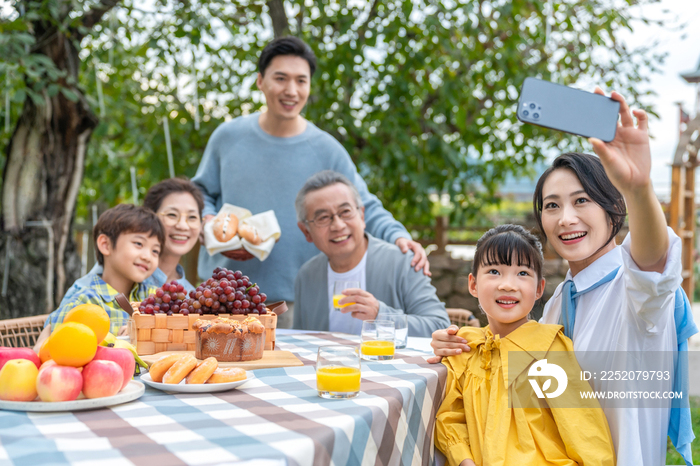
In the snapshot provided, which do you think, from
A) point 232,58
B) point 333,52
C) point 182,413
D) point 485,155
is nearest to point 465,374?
point 182,413

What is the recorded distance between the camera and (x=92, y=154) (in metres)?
5.84

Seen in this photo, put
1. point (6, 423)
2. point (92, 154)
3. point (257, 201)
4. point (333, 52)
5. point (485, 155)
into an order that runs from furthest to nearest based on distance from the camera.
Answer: point (92, 154)
point (485, 155)
point (333, 52)
point (257, 201)
point (6, 423)

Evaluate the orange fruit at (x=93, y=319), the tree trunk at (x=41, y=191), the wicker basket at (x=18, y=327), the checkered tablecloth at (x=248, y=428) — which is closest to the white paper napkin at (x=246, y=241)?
the wicker basket at (x=18, y=327)

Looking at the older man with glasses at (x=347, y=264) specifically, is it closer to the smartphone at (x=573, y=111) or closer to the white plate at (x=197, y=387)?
the white plate at (x=197, y=387)

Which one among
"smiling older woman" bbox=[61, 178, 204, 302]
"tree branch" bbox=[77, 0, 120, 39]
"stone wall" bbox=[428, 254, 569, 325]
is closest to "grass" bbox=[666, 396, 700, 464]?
"stone wall" bbox=[428, 254, 569, 325]

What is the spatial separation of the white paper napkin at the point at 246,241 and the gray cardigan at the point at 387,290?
24 centimetres

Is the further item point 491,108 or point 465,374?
point 491,108

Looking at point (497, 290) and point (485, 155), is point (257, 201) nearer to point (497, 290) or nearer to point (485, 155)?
point (497, 290)

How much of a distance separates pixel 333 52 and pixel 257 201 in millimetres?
1957

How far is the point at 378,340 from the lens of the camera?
5.89 feet

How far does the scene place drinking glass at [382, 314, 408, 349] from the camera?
199 cm

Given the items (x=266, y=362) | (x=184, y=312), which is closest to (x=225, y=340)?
(x=266, y=362)

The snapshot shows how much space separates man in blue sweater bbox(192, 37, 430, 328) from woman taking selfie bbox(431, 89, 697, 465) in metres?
1.35

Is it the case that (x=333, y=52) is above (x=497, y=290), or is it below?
above
